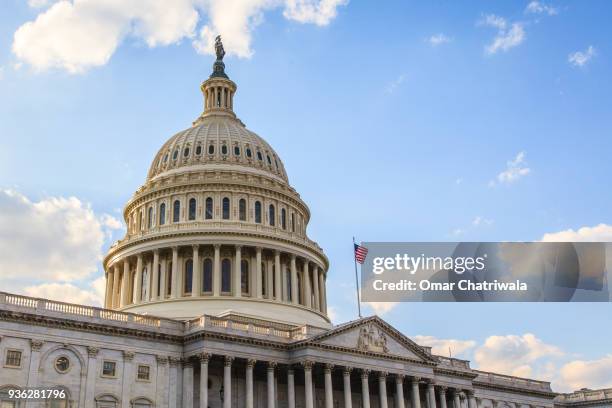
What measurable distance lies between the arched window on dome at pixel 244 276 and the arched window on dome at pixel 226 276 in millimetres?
1232

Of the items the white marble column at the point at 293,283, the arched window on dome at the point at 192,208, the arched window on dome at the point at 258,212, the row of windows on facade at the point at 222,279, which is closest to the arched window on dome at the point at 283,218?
the arched window on dome at the point at 258,212

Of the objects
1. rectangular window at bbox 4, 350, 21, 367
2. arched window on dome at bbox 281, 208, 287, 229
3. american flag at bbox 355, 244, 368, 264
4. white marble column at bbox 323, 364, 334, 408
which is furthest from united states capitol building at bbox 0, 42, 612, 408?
american flag at bbox 355, 244, 368, 264

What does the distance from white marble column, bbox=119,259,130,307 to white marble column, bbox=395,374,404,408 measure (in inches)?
1269

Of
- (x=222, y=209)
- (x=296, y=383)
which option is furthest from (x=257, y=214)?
(x=296, y=383)

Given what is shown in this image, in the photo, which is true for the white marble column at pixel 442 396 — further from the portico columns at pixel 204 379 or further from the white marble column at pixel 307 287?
the portico columns at pixel 204 379

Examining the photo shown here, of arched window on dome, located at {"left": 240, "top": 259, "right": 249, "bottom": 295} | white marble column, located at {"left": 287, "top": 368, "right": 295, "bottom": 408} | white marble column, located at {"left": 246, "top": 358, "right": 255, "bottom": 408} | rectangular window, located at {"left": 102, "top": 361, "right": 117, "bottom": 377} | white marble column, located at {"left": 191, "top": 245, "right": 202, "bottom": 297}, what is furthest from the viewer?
Answer: arched window on dome, located at {"left": 240, "top": 259, "right": 249, "bottom": 295}

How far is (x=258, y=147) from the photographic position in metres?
98.5

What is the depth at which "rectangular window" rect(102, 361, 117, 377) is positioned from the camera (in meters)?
59.8

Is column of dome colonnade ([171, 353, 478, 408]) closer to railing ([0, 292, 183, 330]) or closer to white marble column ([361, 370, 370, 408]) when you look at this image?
white marble column ([361, 370, 370, 408])

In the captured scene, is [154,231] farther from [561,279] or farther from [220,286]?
[561,279]

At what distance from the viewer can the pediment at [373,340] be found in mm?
69438

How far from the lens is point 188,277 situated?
83.7m

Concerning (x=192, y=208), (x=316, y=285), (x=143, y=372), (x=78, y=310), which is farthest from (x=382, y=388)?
(x=192, y=208)

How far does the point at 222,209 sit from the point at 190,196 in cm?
417
